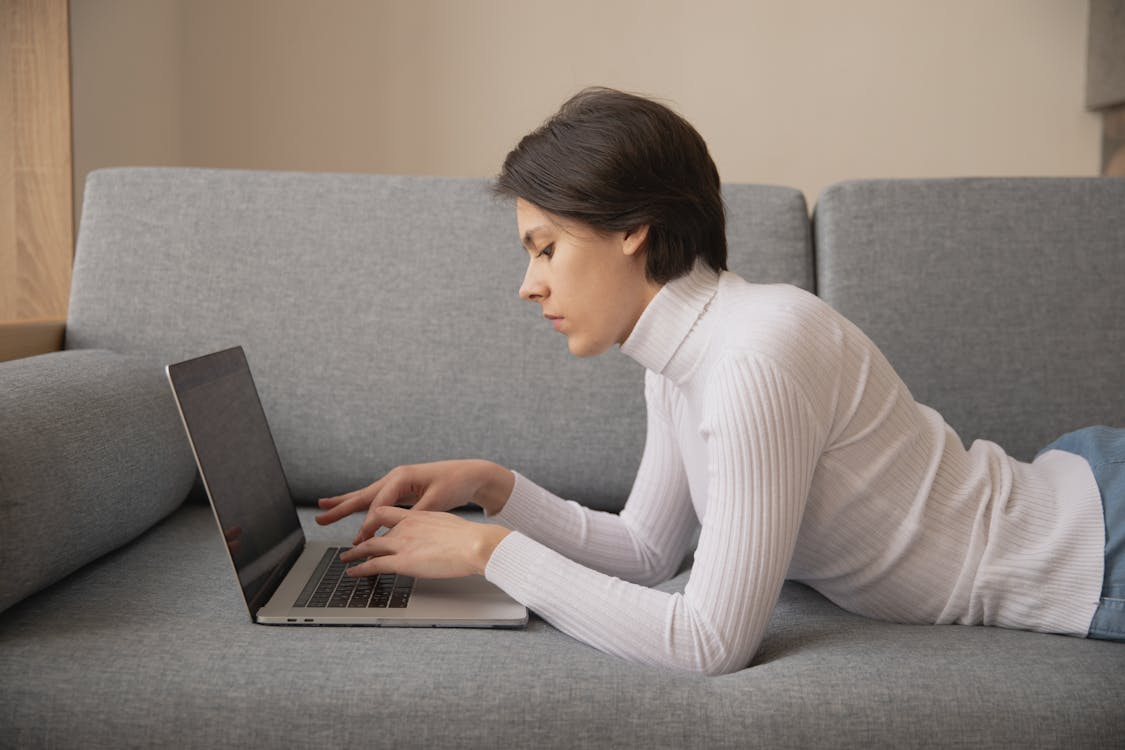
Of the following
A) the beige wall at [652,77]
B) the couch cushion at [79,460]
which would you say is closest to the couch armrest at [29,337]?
the couch cushion at [79,460]

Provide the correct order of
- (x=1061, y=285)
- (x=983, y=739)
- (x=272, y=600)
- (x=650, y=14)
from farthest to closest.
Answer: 1. (x=650, y=14)
2. (x=1061, y=285)
3. (x=272, y=600)
4. (x=983, y=739)

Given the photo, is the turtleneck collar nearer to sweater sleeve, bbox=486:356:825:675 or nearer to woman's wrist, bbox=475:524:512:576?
sweater sleeve, bbox=486:356:825:675

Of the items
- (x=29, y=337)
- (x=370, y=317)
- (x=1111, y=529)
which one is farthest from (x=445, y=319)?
(x=1111, y=529)

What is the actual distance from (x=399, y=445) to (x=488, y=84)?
1487mm

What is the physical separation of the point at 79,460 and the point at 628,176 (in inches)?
26.4

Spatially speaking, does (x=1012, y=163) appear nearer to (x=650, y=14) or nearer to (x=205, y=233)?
(x=650, y=14)

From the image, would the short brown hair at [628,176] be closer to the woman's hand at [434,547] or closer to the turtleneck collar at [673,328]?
the turtleneck collar at [673,328]

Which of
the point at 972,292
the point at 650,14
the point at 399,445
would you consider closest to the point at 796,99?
the point at 650,14

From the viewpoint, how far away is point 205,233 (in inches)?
62.2

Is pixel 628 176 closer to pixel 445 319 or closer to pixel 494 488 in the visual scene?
pixel 494 488

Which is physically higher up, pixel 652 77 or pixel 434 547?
pixel 652 77

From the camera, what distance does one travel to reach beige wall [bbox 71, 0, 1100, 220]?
2.72 m

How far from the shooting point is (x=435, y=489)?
1204 millimetres

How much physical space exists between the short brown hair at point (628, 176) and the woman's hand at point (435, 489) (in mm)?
334
